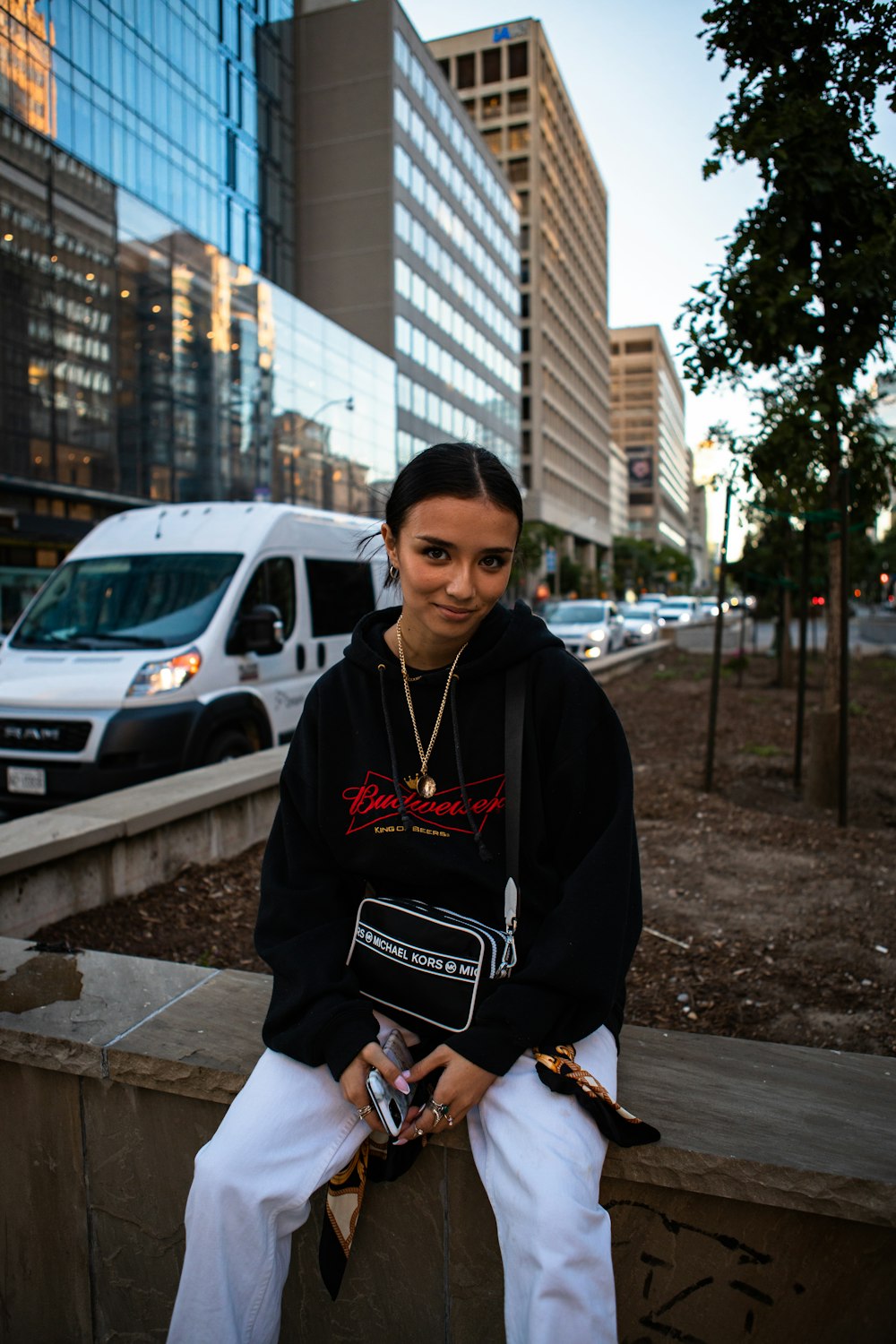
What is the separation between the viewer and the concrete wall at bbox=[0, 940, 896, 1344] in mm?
1671

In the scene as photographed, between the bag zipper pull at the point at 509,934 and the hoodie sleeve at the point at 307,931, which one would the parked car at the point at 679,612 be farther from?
the bag zipper pull at the point at 509,934

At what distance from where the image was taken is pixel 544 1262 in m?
1.53

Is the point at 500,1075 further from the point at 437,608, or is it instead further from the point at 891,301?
the point at 891,301

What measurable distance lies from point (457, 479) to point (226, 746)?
17.4ft

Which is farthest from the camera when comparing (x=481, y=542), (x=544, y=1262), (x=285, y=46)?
(x=285, y=46)

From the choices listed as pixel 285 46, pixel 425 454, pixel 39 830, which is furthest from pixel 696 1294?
pixel 285 46

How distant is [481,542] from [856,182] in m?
3.73

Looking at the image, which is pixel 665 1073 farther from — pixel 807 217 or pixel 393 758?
pixel 807 217

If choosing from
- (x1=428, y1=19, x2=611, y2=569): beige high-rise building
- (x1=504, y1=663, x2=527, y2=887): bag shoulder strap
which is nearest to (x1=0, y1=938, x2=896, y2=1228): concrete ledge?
(x1=504, y1=663, x2=527, y2=887): bag shoulder strap

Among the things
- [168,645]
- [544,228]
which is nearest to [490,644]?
[168,645]

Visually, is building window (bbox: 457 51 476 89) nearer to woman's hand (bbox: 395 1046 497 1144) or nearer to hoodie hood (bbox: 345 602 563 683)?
hoodie hood (bbox: 345 602 563 683)

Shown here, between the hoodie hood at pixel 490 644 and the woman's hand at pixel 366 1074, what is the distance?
2.56ft

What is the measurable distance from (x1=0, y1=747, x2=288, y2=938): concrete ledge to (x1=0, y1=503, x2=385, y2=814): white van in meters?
0.91

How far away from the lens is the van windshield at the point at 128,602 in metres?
7.01
